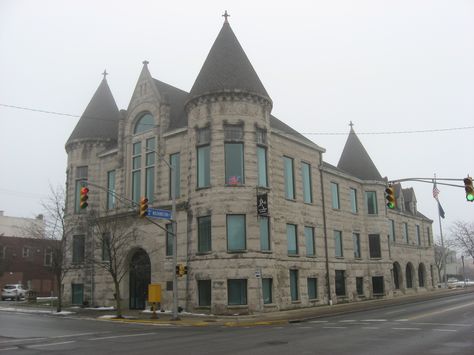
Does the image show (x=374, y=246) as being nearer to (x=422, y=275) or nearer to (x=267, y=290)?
(x=267, y=290)

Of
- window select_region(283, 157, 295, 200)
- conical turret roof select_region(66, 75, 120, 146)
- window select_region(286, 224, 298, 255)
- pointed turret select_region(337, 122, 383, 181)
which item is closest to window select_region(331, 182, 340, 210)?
pointed turret select_region(337, 122, 383, 181)

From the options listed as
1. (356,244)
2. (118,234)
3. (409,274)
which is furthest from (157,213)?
(409,274)

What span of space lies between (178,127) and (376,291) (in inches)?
930

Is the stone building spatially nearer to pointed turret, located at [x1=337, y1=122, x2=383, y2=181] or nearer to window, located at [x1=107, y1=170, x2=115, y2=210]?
window, located at [x1=107, y1=170, x2=115, y2=210]

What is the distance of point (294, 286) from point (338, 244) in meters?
8.64

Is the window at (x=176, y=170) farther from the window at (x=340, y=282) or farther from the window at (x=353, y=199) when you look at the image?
the window at (x=353, y=199)

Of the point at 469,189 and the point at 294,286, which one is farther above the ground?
the point at 469,189

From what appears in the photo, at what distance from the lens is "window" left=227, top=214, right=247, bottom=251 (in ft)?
96.2

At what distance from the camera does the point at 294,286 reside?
33.5 meters

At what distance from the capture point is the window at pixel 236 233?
2931 centimetres

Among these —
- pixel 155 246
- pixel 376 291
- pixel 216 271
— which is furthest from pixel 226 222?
pixel 376 291

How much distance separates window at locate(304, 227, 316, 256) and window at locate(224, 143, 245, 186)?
8617 millimetres

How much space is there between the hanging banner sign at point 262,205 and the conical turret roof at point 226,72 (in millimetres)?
6987

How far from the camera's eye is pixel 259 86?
32562 mm
